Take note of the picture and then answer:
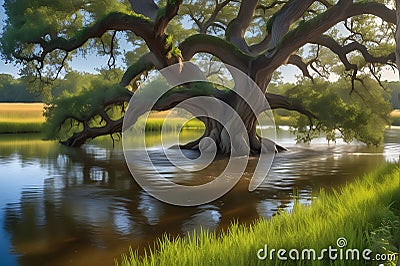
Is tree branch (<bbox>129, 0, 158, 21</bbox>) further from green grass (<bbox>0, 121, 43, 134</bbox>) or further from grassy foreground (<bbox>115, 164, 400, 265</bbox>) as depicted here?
green grass (<bbox>0, 121, 43, 134</bbox>)

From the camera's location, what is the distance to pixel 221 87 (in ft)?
77.4

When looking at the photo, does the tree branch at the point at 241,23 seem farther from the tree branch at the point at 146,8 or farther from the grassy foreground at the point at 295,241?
the grassy foreground at the point at 295,241

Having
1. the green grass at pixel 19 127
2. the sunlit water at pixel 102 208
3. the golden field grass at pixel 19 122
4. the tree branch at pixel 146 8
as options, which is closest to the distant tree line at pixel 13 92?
the golden field grass at pixel 19 122

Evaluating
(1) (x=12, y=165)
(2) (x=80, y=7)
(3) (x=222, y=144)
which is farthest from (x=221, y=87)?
(1) (x=12, y=165)

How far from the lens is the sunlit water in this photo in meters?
6.86

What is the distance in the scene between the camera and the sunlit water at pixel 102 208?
6.86 m

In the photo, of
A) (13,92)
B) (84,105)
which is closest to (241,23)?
(84,105)

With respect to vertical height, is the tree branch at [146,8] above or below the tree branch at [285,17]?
above

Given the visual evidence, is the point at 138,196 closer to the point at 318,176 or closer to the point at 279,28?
the point at 318,176

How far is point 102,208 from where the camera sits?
968cm

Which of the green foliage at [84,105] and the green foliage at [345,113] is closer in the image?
the green foliage at [345,113]

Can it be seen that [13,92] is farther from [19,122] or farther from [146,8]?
[146,8]

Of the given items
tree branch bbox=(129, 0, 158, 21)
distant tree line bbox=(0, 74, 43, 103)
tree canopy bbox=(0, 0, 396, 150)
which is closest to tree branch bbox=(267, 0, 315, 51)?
tree canopy bbox=(0, 0, 396, 150)

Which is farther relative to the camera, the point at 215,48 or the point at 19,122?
the point at 19,122
